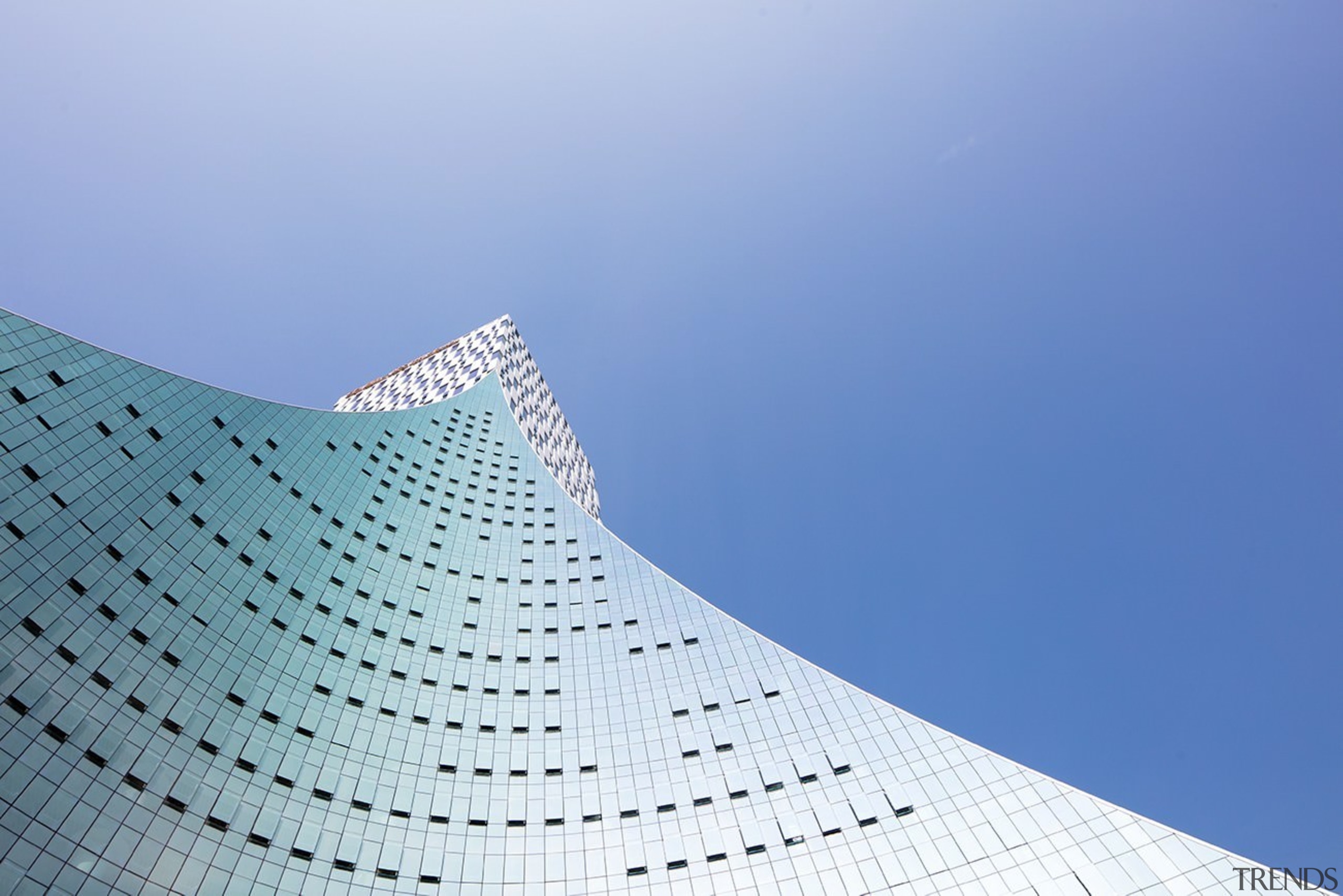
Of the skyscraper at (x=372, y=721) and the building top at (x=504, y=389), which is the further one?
the building top at (x=504, y=389)

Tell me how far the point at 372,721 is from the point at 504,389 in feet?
145

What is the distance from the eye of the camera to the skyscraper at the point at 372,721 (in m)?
22.3

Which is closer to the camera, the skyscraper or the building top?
the skyscraper

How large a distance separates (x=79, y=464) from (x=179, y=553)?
198 inches

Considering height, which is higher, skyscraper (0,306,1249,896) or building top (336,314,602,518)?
building top (336,314,602,518)

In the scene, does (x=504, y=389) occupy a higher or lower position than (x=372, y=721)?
higher

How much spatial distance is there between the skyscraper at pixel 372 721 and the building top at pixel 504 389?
3498cm

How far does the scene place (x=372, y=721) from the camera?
3045cm

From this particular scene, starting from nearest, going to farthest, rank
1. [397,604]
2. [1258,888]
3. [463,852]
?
[1258,888] → [463,852] → [397,604]

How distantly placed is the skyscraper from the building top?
35.0m

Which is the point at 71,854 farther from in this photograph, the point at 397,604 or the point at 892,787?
the point at 892,787

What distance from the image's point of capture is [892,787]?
1175 inches

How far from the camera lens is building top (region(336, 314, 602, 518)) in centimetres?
7706

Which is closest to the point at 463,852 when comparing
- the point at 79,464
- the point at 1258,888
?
the point at 79,464
